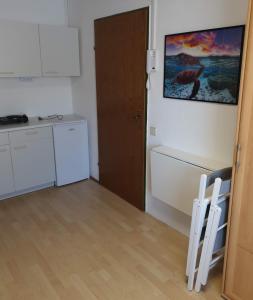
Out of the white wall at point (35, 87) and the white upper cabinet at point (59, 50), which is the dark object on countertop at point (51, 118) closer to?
the white wall at point (35, 87)

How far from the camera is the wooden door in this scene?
158 cm

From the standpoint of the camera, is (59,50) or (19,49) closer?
(19,49)

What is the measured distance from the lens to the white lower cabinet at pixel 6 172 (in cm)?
335

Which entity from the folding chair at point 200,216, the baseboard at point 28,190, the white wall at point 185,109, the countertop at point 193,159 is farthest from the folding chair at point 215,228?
the baseboard at point 28,190

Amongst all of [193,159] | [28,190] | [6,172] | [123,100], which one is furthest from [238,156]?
[28,190]

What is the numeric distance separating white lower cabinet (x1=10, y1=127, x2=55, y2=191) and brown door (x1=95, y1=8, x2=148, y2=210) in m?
0.70

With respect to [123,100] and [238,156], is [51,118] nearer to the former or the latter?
[123,100]

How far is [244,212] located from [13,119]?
9.51 feet

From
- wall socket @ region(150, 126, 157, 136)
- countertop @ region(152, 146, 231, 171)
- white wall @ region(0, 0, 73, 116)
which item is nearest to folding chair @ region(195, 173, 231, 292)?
countertop @ region(152, 146, 231, 171)

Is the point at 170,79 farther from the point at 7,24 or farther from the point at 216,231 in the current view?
the point at 7,24

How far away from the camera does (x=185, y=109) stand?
100 inches

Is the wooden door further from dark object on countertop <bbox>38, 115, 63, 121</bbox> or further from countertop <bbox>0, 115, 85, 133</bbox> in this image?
dark object on countertop <bbox>38, 115, 63, 121</bbox>

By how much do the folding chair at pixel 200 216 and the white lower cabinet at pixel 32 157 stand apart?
231cm

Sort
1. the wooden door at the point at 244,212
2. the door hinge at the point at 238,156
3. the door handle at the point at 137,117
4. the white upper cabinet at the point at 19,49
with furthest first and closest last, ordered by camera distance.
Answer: the white upper cabinet at the point at 19,49 < the door handle at the point at 137,117 < the door hinge at the point at 238,156 < the wooden door at the point at 244,212
